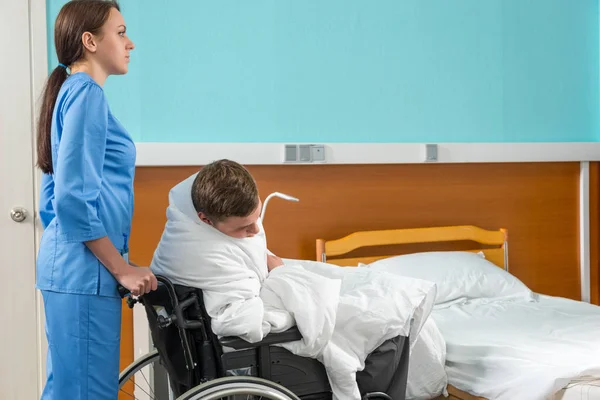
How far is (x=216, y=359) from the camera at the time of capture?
1739mm

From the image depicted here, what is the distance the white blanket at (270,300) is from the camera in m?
1.72

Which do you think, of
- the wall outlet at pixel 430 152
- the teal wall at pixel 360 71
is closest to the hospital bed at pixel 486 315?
the wall outlet at pixel 430 152

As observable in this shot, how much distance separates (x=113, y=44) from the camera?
178 centimetres

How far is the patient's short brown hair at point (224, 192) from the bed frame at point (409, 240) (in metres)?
1.50

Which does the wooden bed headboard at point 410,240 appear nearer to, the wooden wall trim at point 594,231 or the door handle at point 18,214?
the wooden wall trim at point 594,231

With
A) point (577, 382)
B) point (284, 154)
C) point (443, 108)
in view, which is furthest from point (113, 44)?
point (443, 108)

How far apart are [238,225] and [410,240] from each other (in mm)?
1799

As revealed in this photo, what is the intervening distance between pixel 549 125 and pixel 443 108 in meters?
0.69

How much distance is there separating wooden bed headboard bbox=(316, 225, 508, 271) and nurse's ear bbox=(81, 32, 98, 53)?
5.50 ft

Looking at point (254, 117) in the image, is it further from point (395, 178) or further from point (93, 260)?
point (93, 260)

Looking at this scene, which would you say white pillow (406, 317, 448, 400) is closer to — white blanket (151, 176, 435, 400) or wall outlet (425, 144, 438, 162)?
white blanket (151, 176, 435, 400)

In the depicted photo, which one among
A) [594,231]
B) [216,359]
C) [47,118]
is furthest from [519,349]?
[594,231]

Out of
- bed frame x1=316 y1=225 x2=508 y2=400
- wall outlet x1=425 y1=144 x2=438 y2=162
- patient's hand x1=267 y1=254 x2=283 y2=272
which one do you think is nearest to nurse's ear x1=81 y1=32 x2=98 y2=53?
patient's hand x1=267 y1=254 x2=283 y2=272

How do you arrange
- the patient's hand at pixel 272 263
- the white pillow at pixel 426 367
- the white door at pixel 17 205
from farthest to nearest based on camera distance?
1. the white door at pixel 17 205
2. the white pillow at pixel 426 367
3. the patient's hand at pixel 272 263
